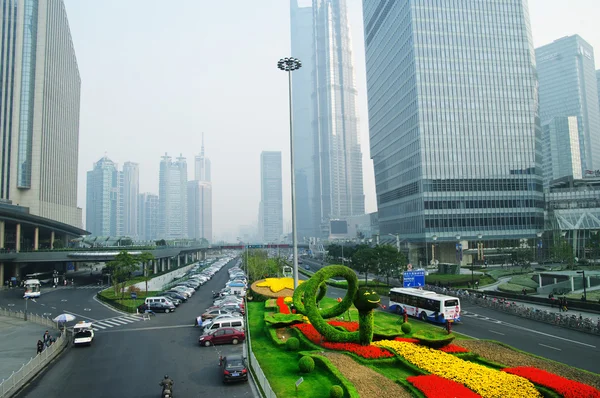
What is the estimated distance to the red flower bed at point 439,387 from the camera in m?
15.7

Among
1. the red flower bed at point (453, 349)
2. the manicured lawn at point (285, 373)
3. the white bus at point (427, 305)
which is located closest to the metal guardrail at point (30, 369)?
the manicured lawn at point (285, 373)

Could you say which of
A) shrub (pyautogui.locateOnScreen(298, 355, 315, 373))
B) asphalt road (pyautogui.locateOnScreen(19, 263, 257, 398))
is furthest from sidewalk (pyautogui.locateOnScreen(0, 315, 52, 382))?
shrub (pyautogui.locateOnScreen(298, 355, 315, 373))

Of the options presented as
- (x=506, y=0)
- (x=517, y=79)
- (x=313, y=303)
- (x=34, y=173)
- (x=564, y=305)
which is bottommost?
(x=564, y=305)

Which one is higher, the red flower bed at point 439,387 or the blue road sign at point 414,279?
the blue road sign at point 414,279

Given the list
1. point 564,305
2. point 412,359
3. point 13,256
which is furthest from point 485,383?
point 13,256

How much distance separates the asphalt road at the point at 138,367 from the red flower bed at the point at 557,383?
40.7ft

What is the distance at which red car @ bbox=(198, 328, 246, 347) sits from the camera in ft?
98.6

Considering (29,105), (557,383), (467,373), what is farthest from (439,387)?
(29,105)

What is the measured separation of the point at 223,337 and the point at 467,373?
710 inches

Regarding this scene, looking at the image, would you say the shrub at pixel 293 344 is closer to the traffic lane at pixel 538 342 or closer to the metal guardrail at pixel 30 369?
the metal guardrail at pixel 30 369

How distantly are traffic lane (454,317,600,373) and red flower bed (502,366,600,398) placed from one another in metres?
6.69

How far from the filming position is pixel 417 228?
324 ft

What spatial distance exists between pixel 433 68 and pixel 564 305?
237ft

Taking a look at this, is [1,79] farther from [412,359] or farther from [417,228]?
[412,359]
